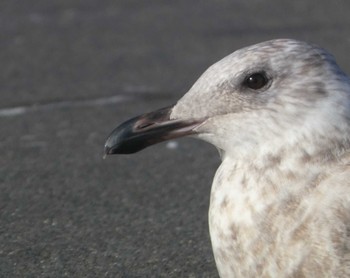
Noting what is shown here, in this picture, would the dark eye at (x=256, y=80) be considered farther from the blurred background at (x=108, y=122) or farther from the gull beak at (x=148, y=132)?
the blurred background at (x=108, y=122)

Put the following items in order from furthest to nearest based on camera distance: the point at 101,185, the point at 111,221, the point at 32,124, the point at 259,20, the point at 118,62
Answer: the point at 259,20 → the point at 118,62 → the point at 32,124 → the point at 101,185 → the point at 111,221

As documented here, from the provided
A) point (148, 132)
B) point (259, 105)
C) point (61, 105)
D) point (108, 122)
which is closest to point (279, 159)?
point (259, 105)

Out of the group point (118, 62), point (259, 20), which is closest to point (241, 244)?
point (118, 62)

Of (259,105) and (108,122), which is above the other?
(259,105)

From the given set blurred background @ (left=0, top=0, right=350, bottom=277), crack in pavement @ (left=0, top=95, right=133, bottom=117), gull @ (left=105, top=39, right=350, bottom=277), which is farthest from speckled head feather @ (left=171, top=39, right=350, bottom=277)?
crack in pavement @ (left=0, top=95, right=133, bottom=117)

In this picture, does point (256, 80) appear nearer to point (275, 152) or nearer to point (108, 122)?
point (275, 152)

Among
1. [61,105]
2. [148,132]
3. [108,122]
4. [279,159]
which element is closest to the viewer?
[279,159]

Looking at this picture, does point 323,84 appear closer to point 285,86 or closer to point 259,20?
point 285,86
